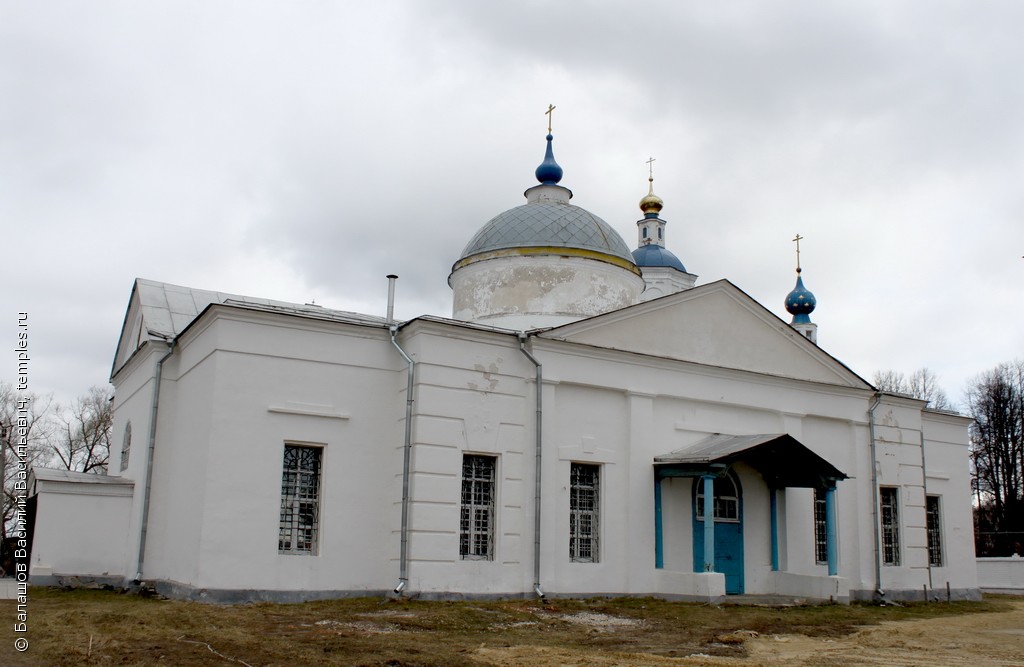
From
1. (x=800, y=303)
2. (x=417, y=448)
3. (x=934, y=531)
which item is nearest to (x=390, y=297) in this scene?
(x=417, y=448)

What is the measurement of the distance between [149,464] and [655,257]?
2207 centimetres

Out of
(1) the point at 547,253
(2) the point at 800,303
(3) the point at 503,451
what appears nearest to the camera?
(3) the point at 503,451

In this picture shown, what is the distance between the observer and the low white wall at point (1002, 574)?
88.8 feet

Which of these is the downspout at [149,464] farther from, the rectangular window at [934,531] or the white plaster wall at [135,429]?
the rectangular window at [934,531]

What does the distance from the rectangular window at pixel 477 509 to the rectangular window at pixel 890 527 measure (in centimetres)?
979

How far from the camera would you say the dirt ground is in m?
8.95

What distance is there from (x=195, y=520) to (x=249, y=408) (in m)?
1.74

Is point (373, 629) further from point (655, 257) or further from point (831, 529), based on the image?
point (655, 257)

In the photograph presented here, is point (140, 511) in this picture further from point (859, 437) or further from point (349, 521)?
point (859, 437)

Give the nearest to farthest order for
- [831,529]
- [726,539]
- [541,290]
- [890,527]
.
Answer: [726,539]
[831,529]
[541,290]
[890,527]

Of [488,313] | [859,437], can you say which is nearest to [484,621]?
[488,313]

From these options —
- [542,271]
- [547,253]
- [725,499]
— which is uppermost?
[547,253]

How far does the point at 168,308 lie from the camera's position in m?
17.5

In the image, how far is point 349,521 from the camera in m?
14.3
